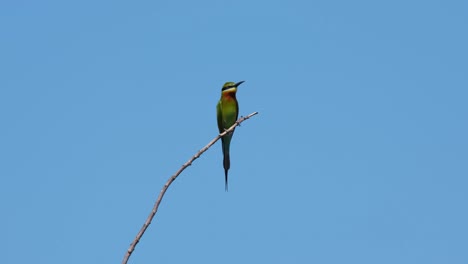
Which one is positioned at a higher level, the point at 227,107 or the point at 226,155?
the point at 227,107

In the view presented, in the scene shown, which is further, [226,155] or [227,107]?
[227,107]

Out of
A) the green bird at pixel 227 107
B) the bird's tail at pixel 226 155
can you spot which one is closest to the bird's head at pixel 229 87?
the green bird at pixel 227 107

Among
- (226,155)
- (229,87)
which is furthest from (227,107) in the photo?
(226,155)

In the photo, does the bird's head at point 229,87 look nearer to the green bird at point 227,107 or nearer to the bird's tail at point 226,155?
the green bird at point 227,107

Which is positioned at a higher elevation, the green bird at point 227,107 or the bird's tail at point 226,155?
the green bird at point 227,107

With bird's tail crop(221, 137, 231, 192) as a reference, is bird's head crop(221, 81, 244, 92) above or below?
above

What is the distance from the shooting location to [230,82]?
7.61 metres

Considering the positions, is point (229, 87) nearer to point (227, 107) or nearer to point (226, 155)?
point (227, 107)

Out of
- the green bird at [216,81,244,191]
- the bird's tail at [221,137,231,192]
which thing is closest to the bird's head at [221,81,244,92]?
the green bird at [216,81,244,191]

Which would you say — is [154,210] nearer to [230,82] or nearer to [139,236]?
[139,236]

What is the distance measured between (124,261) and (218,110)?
5702 millimetres

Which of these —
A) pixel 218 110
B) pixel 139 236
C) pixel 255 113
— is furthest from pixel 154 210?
pixel 218 110

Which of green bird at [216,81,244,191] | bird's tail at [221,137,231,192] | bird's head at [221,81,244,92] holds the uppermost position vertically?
bird's head at [221,81,244,92]

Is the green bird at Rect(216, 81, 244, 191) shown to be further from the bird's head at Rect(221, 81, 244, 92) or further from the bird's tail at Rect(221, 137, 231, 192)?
the bird's tail at Rect(221, 137, 231, 192)
